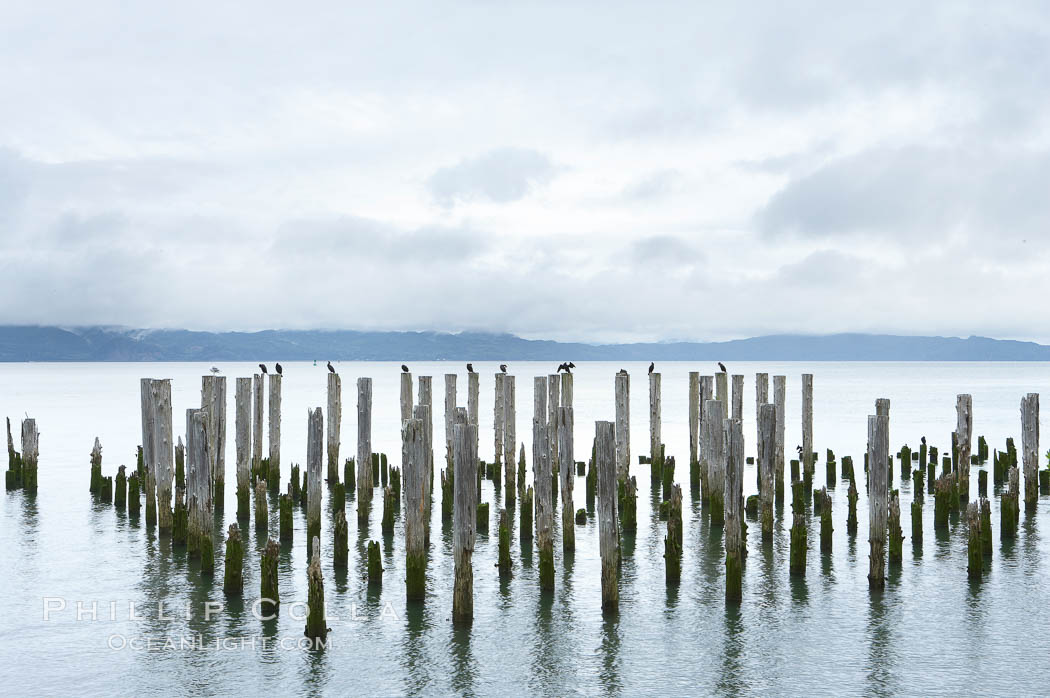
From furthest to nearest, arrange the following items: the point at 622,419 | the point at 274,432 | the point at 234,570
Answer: the point at 622,419, the point at 274,432, the point at 234,570

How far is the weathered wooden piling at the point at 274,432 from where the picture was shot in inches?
886

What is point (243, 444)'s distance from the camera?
20719 mm

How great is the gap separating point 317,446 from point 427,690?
7.31 metres

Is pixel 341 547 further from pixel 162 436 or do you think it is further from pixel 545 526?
pixel 162 436

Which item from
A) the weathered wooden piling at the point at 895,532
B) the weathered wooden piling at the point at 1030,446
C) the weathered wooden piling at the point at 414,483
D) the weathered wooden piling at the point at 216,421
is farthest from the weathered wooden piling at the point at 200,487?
the weathered wooden piling at the point at 1030,446

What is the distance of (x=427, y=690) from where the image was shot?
35.3 feet

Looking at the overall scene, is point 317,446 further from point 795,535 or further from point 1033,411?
point 1033,411

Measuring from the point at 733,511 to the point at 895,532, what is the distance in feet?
11.0

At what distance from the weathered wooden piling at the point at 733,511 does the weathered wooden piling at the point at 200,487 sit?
25.2 ft

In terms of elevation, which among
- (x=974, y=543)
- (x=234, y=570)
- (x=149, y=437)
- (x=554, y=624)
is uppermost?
(x=149, y=437)

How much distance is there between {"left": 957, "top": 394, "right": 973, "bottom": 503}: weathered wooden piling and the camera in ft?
69.2

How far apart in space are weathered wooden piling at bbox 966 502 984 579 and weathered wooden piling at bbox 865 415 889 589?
153 centimetres

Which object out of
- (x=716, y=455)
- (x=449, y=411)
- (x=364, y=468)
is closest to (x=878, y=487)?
(x=716, y=455)

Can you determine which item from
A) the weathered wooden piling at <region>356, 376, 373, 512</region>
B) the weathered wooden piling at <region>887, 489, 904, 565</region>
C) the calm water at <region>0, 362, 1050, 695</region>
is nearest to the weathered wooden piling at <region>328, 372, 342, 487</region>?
the weathered wooden piling at <region>356, 376, 373, 512</region>
